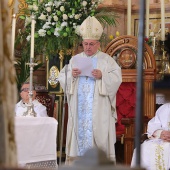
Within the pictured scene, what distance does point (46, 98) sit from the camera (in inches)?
355

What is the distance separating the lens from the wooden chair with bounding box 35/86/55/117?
28.9 ft

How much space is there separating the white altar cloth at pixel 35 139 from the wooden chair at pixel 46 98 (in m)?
2.67

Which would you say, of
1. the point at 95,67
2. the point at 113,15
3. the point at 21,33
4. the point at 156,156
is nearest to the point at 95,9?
the point at 113,15

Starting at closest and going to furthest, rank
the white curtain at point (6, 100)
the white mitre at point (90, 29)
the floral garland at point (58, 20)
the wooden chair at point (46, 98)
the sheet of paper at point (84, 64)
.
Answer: the white curtain at point (6, 100)
the sheet of paper at point (84, 64)
the white mitre at point (90, 29)
the wooden chair at point (46, 98)
the floral garland at point (58, 20)

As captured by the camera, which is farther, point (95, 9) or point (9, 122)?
point (95, 9)

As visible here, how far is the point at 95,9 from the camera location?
32.3 ft

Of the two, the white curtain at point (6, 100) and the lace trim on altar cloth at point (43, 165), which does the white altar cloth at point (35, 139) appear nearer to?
the lace trim on altar cloth at point (43, 165)

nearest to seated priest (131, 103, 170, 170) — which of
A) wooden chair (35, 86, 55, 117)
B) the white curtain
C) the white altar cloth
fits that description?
the white altar cloth

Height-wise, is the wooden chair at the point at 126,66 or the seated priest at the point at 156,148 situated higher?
the wooden chair at the point at 126,66

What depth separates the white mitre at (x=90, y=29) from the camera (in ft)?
27.4

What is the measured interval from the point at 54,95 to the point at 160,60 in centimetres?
161

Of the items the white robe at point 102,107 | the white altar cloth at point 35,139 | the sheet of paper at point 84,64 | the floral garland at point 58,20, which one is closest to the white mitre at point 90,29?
the white robe at point 102,107

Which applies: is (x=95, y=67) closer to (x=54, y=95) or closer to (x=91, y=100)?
(x=91, y=100)

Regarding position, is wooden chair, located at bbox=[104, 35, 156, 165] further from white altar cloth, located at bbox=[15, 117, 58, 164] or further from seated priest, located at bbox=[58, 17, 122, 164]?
white altar cloth, located at bbox=[15, 117, 58, 164]
